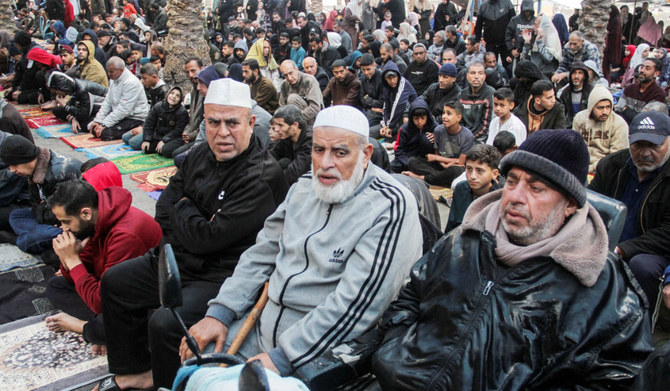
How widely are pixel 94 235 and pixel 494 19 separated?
993 centimetres

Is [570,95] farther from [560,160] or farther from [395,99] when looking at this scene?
[560,160]

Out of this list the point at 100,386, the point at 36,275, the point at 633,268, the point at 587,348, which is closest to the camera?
the point at 587,348

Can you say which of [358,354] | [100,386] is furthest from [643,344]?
[100,386]

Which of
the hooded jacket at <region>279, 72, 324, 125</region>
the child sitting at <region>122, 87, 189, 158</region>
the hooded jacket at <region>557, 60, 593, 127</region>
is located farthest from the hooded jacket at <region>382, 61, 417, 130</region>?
the child sitting at <region>122, 87, 189, 158</region>

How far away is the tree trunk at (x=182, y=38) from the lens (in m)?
11.2

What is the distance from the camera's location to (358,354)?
2.10 metres

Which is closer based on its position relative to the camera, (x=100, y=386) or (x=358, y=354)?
(x=358, y=354)

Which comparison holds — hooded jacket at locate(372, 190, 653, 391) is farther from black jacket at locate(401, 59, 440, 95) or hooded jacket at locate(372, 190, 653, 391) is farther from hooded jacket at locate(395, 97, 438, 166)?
black jacket at locate(401, 59, 440, 95)

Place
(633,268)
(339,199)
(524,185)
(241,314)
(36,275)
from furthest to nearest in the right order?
(36,275) → (633,268) → (241,314) → (339,199) → (524,185)

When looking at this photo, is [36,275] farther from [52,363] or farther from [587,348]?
[587,348]

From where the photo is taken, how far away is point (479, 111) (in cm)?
763

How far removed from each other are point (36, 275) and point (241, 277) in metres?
2.96

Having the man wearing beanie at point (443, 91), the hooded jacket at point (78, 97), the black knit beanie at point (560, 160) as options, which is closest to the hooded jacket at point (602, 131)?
the man wearing beanie at point (443, 91)

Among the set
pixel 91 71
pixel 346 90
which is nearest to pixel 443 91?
pixel 346 90
